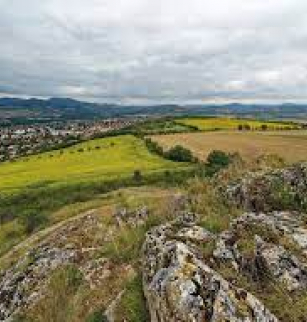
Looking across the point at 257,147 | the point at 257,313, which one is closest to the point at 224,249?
the point at 257,313

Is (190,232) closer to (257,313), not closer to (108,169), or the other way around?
(257,313)

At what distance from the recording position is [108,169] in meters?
99.6

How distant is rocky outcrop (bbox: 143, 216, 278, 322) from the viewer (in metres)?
10.3

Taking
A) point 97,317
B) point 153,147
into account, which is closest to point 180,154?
point 153,147

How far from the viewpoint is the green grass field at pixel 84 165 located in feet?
307

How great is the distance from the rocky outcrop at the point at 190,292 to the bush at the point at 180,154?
286 ft

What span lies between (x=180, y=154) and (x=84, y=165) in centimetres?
1878

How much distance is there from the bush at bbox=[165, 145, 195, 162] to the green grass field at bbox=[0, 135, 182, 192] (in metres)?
1.74

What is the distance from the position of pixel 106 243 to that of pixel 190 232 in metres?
4.51

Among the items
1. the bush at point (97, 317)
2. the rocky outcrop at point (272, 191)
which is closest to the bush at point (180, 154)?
the rocky outcrop at point (272, 191)

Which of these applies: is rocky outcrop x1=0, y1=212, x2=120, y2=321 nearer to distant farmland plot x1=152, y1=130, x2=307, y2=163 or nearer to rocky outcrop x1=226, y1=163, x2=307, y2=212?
rocky outcrop x1=226, y1=163, x2=307, y2=212

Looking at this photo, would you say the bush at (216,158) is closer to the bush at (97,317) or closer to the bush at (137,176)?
the bush at (137,176)

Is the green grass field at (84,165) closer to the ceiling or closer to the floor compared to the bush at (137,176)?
closer to the floor

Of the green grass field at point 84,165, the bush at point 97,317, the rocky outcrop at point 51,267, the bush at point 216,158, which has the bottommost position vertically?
the green grass field at point 84,165
